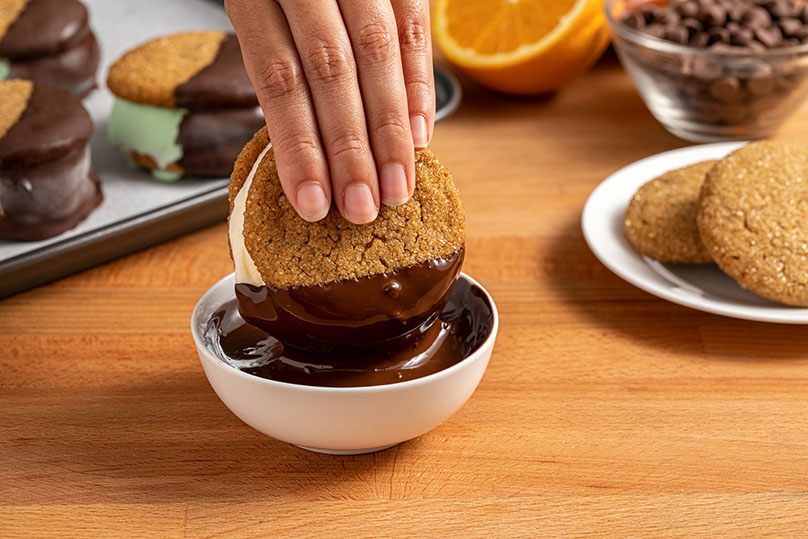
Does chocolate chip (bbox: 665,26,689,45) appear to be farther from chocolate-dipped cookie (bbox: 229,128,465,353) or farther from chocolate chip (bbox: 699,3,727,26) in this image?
chocolate-dipped cookie (bbox: 229,128,465,353)

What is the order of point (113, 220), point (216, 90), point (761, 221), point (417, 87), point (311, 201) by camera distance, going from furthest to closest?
point (216, 90), point (113, 220), point (761, 221), point (417, 87), point (311, 201)

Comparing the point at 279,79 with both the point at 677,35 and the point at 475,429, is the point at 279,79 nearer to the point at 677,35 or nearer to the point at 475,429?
A: the point at 475,429

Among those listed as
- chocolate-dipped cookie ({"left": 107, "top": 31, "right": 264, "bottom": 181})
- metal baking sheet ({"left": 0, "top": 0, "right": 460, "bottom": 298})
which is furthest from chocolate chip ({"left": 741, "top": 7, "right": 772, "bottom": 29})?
chocolate-dipped cookie ({"left": 107, "top": 31, "right": 264, "bottom": 181})

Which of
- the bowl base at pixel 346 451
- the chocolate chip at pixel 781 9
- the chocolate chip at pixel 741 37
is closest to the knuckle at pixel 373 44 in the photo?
the bowl base at pixel 346 451

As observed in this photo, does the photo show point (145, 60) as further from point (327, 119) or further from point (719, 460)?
point (719, 460)

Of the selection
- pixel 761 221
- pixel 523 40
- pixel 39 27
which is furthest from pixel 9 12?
pixel 761 221
